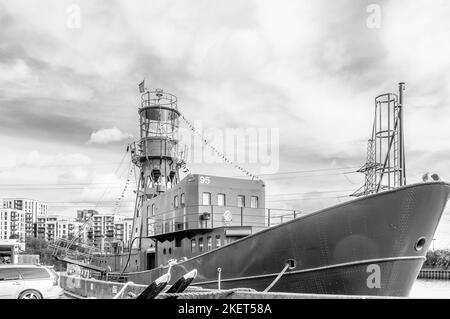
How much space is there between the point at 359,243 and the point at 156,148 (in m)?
17.2

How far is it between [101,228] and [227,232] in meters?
146

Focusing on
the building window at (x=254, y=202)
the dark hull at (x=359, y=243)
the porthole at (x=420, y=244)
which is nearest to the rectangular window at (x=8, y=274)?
the dark hull at (x=359, y=243)

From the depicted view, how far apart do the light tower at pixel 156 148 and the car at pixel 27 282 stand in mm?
11154

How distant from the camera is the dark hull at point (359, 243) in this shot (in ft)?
40.0

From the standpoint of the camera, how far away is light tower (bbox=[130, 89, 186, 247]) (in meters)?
27.8

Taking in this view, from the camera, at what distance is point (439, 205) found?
1255 cm

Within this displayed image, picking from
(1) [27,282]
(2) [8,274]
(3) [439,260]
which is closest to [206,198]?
(1) [27,282]

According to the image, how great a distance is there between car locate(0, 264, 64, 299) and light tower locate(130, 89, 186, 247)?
11.2 meters

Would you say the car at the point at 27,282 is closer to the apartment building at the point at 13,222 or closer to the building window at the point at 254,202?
the building window at the point at 254,202

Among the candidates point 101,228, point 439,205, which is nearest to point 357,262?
point 439,205

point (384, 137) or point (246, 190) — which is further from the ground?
point (384, 137)

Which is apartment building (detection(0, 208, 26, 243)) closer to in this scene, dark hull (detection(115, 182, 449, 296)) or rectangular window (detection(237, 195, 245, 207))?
rectangular window (detection(237, 195, 245, 207))

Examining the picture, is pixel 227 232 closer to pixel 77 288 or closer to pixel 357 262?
pixel 357 262

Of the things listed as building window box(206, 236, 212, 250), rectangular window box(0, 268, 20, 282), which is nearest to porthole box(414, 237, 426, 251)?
building window box(206, 236, 212, 250)
